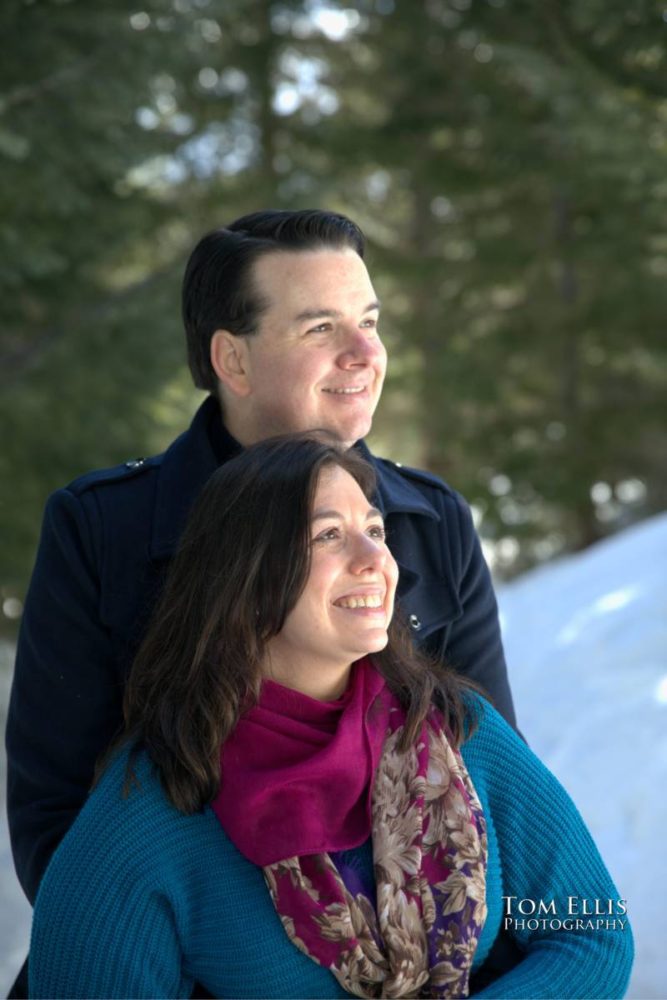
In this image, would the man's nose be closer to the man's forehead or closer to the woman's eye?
the man's forehead

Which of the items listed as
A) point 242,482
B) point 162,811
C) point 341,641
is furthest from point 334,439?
point 162,811

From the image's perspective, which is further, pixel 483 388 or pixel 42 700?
pixel 483 388

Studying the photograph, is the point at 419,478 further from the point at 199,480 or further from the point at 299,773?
the point at 299,773

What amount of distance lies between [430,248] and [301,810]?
9506 mm

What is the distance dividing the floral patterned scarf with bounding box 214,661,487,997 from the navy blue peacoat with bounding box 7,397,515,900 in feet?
1.14

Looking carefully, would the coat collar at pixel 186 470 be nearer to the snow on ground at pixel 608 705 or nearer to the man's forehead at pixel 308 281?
the man's forehead at pixel 308 281

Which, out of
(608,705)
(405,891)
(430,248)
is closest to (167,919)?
(405,891)

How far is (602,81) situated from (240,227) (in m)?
4.91

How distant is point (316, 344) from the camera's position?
2139mm

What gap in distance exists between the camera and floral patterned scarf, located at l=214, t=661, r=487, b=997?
1.81 m

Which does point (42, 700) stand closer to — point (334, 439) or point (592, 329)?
point (334, 439)

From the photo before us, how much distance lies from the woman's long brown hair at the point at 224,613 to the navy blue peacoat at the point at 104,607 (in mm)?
145

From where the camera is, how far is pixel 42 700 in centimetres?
210

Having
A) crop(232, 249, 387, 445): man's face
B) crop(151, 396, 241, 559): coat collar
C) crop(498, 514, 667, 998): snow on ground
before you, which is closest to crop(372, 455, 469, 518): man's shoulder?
crop(232, 249, 387, 445): man's face
